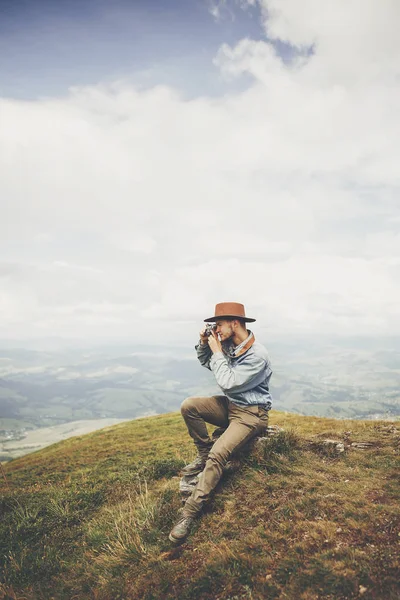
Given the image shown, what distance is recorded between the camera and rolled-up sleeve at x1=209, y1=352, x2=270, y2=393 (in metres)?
6.02

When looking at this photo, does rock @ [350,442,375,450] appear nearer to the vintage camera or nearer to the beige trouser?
the beige trouser

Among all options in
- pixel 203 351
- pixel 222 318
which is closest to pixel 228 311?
pixel 222 318

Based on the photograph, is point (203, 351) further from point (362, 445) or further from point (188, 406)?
point (362, 445)

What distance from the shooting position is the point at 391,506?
4797mm

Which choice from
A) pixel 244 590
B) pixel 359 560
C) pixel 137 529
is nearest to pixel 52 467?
Answer: pixel 137 529

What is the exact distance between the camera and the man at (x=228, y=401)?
5.71 meters

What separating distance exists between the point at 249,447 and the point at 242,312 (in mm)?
3388

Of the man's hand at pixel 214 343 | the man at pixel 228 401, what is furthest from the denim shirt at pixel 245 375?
the man's hand at pixel 214 343

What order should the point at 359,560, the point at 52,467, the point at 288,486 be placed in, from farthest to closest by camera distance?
the point at 52,467 < the point at 288,486 < the point at 359,560

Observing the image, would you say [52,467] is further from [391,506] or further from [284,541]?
[391,506]

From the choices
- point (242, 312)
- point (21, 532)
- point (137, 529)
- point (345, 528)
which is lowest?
point (21, 532)

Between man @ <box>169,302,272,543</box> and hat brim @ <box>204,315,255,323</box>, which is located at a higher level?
hat brim @ <box>204,315,255,323</box>

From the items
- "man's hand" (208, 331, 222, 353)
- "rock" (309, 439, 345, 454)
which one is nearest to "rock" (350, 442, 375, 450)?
"rock" (309, 439, 345, 454)

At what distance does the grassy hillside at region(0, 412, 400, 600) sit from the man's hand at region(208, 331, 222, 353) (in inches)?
112
